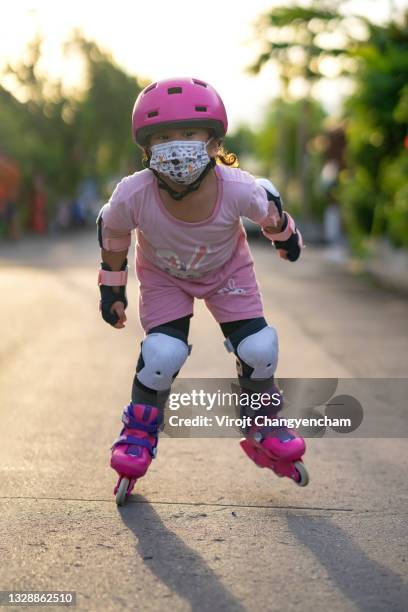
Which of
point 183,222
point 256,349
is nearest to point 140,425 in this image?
point 256,349

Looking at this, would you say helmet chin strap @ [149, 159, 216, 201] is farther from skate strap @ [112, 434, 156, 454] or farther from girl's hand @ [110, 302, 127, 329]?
skate strap @ [112, 434, 156, 454]

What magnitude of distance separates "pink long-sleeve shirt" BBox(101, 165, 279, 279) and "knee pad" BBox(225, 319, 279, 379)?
0.30 m

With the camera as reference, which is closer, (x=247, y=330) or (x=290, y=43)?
(x=247, y=330)

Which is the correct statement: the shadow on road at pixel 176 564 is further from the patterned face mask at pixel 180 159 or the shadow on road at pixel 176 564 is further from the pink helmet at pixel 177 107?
the pink helmet at pixel 177 107

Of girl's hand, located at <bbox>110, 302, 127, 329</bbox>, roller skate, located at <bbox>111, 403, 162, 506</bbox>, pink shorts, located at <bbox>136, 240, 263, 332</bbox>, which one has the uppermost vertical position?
pink shorts, located at <bbox>136, 240, 263, 332</bbox>

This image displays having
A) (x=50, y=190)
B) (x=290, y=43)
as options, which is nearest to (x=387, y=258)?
(x=290, y=43)

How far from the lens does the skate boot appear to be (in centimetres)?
408

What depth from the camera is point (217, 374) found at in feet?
24.0

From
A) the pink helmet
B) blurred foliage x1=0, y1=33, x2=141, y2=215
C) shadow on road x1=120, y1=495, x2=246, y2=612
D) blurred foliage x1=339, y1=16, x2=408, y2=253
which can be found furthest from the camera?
blurred foliage x1=0, y1=33, x2=141, y2=215

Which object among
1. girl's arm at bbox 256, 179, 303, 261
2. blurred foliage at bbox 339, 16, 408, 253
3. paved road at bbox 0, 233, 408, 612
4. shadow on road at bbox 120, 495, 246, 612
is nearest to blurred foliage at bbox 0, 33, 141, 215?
blurred foliage at bbox 339, 16, 408, 253

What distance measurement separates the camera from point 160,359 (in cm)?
400

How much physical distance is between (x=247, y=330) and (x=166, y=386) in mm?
395

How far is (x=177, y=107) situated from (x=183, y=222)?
44 cm

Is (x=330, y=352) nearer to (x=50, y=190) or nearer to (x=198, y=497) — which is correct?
(x=198, y=497)
